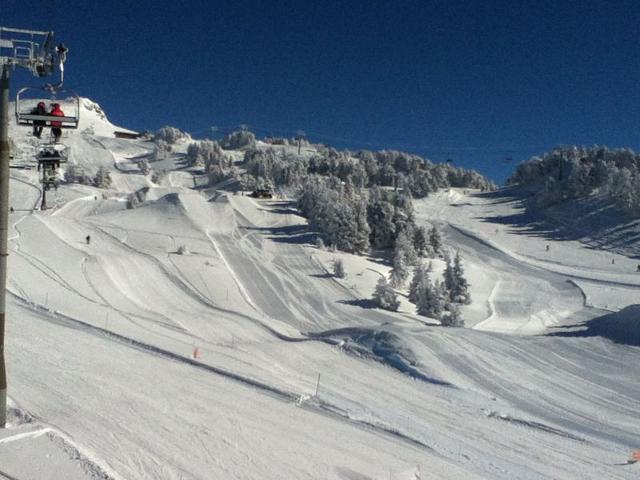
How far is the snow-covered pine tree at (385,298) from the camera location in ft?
130

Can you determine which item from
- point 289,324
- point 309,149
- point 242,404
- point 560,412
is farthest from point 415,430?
point 309,149

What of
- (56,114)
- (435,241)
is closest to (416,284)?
(435,241)

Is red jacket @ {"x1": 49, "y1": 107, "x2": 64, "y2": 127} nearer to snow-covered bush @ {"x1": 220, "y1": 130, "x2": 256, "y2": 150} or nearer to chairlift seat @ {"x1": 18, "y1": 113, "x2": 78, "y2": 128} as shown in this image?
chairlift seat @ {"x1": 18, "y1": 113, "x2": 78, "y2": 128}

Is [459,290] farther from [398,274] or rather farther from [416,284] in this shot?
[398,274]

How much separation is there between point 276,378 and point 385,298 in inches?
1010

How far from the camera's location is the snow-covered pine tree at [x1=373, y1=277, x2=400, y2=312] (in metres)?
39.5

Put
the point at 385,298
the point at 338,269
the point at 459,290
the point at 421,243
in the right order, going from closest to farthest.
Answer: the point at 385,298
the point at 459,290
the point at 338,269
the point at 421,243

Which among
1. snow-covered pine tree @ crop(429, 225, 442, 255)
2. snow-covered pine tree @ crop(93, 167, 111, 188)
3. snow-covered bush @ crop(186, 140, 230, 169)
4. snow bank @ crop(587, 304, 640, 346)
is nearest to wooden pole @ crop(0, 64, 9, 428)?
snow bank @ crop(587, 304, 640, 346)

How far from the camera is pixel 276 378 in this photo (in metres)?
15.0

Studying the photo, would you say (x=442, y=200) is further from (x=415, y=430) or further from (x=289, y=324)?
(x=415, y=430)

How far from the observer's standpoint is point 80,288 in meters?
29.1

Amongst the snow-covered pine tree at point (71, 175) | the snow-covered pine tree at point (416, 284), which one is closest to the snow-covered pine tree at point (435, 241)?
the snow-covered pine tree at point (416, 284)

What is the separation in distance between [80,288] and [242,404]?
820 inches

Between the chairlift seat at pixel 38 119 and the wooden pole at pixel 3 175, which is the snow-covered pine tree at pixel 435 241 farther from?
the wooden pole at pixel 3 175
